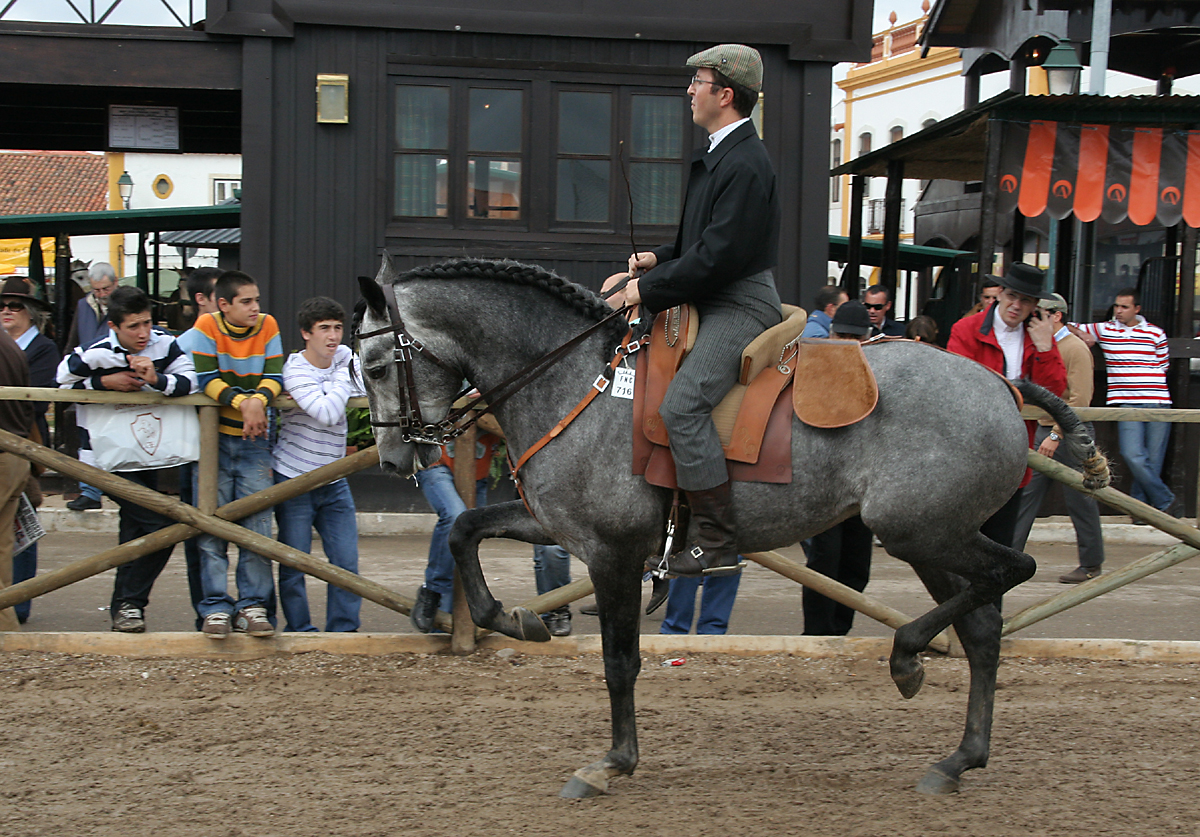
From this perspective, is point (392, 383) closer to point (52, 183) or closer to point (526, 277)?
point (526, 277)

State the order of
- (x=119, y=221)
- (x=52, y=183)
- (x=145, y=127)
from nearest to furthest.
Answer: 1. (x=145, y=127)
2. (x=119, y=221)
3. (x=52, y=183)

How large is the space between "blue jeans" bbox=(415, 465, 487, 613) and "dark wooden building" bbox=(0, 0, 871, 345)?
414cm

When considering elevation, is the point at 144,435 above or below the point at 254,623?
above

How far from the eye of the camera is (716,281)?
4074 millimetres

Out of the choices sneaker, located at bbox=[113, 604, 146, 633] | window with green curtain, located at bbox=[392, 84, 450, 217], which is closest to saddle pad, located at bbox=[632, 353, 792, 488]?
sneaker, located at bbox=[113, 604, 146, 633]

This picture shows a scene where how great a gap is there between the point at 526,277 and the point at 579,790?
1.98 m

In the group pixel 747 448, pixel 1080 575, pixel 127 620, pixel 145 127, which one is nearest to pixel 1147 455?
pixel 1080 575

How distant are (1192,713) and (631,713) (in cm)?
285

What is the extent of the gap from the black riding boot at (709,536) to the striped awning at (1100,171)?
7175 millimetres

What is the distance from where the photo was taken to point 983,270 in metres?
10.1

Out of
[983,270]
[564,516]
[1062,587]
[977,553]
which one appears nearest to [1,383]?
[564,516]

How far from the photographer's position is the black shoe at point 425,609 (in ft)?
19.4

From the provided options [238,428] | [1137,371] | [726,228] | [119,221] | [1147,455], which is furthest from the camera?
[119,221]

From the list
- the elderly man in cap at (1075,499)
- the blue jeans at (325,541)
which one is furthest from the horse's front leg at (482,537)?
the elderly man in cap at (1075,499)
